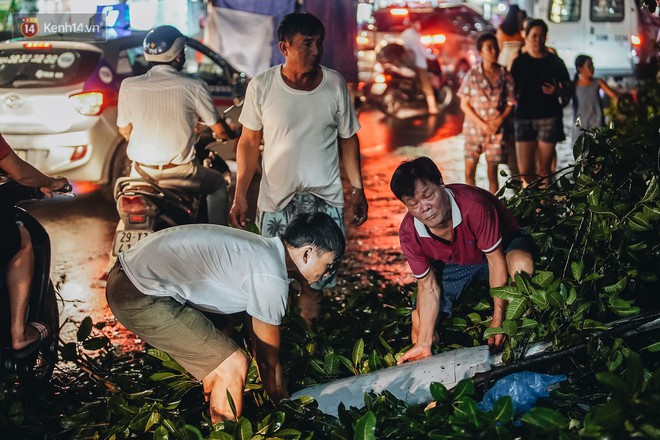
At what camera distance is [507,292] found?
4.02 meters

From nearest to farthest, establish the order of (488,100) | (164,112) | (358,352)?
(358,352) → (164,112) → (488,100)

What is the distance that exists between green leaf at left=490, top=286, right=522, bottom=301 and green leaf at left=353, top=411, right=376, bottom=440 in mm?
1099

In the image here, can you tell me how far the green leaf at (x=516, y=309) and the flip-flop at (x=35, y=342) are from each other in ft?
7.33

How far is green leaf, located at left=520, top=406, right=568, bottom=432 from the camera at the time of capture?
306 cm

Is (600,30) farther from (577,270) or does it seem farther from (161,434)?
(161,434)

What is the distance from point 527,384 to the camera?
12.3 feet

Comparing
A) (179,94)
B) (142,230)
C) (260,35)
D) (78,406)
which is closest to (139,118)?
(179,94)

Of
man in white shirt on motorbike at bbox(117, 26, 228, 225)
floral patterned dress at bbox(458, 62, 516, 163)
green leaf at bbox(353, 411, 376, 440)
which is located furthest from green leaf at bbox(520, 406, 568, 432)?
floral patterned dress at bbox(458, 62, 516, 163)

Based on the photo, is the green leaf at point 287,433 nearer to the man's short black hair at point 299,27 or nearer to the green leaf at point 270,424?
the green leaf at point 270,424

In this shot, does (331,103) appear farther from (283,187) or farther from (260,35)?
(260,35)

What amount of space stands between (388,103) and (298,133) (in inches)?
421

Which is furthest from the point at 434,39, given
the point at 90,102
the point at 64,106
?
the point at 64,106

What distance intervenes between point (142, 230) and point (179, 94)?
0.93m

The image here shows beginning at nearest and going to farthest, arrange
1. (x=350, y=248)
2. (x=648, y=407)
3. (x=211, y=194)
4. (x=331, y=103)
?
1. (x=648, y=407)
2. (x=331, y=103)
3. (x=211, y=194)
4. (x=350, y=248)
